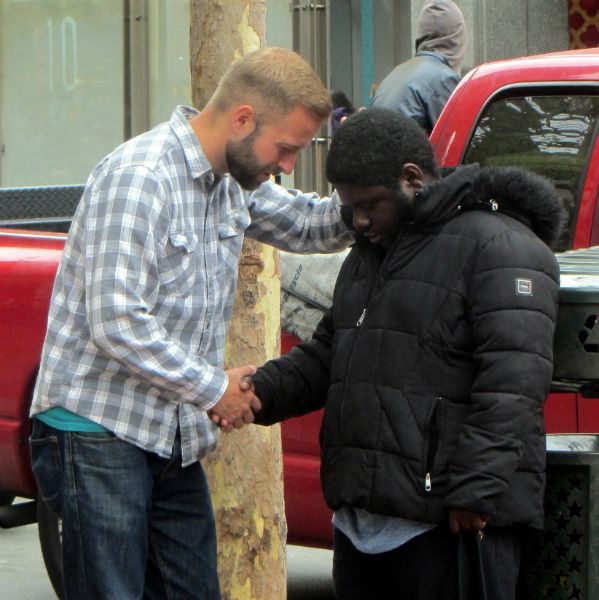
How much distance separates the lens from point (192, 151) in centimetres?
360

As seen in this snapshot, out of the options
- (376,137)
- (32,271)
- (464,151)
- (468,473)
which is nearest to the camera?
(468,473)

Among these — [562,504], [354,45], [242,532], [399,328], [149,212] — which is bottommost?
[242,532]

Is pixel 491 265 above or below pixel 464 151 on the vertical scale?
below

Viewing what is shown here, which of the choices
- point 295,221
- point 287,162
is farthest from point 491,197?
point 295,221

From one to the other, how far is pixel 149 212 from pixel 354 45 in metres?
11.0

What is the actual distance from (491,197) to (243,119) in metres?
0.64

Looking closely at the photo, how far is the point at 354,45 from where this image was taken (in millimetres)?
14164

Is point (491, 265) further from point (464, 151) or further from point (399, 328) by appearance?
point (464, 151)

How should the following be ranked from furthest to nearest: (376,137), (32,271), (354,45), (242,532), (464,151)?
1. (354,45)
2. (32,271)
3. (464,151)
4. (242,532)
5. (376,137)

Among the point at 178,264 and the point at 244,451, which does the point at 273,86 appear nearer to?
the point at 178,264

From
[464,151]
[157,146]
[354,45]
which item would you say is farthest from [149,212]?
[354,45]

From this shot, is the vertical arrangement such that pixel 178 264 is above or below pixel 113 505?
above

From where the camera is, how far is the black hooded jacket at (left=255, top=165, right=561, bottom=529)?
315cm

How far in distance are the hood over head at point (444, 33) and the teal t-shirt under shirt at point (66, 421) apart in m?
3.82
